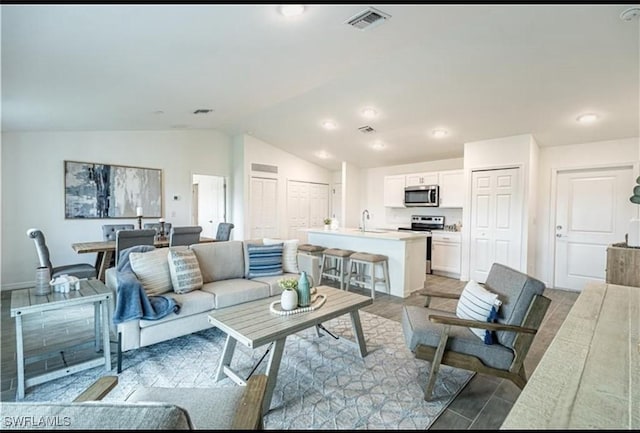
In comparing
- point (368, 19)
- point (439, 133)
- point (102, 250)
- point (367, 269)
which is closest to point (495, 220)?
point (439, 133)

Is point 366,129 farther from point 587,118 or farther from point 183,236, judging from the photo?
point 183,236

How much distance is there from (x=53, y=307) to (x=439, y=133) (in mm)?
5358

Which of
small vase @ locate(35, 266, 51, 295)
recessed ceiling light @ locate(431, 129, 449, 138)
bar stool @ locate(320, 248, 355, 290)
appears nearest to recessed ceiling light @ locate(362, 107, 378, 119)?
recessed ceiling light @ locate(431, 129, 449, 138)

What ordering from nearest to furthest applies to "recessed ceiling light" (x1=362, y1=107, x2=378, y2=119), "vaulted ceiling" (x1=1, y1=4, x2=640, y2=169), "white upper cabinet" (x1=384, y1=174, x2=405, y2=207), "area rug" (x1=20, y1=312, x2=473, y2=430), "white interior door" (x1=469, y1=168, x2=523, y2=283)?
"area rug" (x1=20, y1=312, x2=473, y2=430), "vaulted ceiling" (x1=1, y1=4, x2=640, y2=169), "recessed ceiling light" (x1=362, y1=107, x2=378, y2=119), "white interior door" (x1=469, y1=168, x2=523, y2=283), "white upper cabinet" (x1=384, y1=174, x2=405, y2=207)

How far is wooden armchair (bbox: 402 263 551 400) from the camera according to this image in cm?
194

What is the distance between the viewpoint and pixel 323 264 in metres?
5.28

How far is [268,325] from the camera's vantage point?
2.13 metres

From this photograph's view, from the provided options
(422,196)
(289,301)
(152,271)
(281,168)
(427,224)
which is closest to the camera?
(289,301)

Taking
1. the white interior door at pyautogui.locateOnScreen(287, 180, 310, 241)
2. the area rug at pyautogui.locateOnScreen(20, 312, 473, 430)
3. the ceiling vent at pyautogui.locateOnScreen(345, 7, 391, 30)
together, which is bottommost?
the area rug at pyautogui.locateOnScreen(20, 312, 473, 430)

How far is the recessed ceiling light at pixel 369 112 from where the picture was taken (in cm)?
466

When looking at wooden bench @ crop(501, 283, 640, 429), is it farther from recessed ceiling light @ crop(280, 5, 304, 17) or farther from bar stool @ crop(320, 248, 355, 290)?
bar stool @ crop(320, 248, 355, 290)

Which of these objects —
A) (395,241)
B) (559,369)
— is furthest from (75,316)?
(559,369)

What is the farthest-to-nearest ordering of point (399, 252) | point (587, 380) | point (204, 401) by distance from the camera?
1. point (399, 252)
2. point (204, 401)
3. point (587, 380)

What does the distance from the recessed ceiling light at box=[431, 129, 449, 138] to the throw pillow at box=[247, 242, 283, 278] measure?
3.39 m
